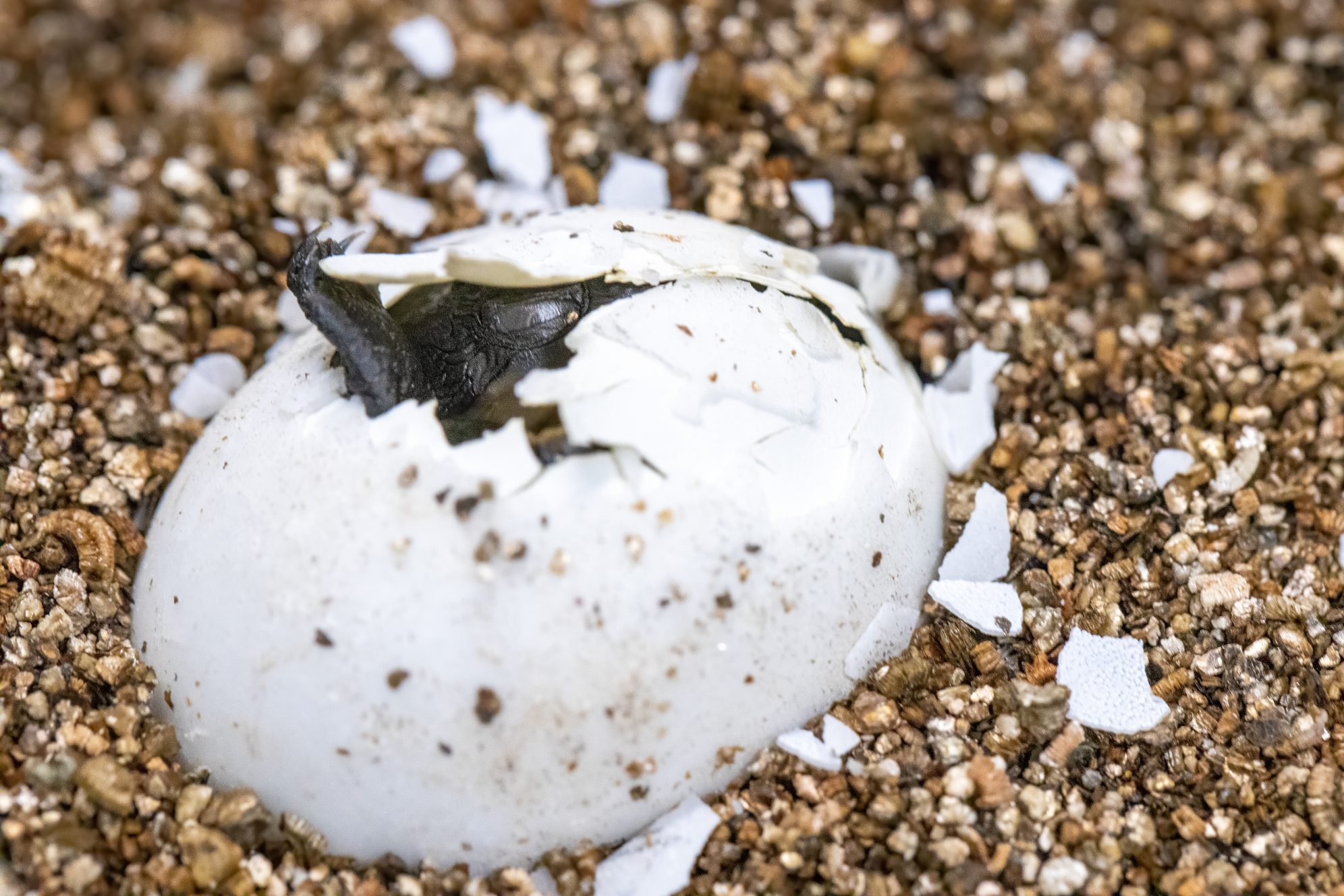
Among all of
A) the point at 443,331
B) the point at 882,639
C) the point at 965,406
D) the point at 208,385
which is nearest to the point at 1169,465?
the point at 965,406

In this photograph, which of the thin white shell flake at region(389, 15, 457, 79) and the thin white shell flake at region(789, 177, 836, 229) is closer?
the thin white shell flake at region(789, 177, 836, 229)

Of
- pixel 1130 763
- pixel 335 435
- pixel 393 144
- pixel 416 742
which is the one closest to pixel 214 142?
pixel 393 144

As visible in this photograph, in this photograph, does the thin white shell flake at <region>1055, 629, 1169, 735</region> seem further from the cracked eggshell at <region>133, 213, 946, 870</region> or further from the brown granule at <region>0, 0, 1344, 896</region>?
the cracked eggshell at <region>133, 213, 946, 870</region>

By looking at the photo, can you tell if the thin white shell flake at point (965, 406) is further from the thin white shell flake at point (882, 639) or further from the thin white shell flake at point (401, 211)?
the thin white shell flake at point (401, 211)

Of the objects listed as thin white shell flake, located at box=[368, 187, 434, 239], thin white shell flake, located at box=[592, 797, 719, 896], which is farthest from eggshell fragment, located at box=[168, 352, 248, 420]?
thin white shell flake, located at box=[592, 797, 719, 896]

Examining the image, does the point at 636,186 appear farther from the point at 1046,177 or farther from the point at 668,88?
the point at 1046,177

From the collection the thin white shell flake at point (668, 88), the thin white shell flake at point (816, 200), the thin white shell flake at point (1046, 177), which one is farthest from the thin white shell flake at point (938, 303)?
the thin white shell flake at point (668, 88)
